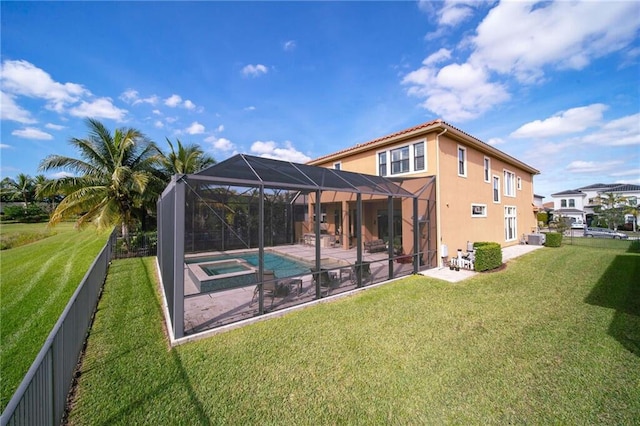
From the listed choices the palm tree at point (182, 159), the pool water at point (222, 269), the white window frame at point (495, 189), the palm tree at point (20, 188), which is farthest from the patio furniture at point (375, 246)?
the palm tree at point (20, 188)

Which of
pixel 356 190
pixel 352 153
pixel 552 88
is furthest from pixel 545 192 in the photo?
pixel 356 190

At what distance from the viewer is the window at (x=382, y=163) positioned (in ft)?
44.0

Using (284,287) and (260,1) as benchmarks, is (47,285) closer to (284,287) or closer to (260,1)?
(284,287)

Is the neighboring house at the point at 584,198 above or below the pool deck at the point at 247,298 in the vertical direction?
above

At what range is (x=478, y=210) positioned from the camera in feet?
46.6

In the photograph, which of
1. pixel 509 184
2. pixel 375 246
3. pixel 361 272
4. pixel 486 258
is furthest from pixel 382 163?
pixel 509 184

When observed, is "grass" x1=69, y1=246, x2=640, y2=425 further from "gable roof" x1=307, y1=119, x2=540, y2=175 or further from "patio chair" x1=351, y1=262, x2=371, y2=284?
"gable roof" x1=307, y1=119, x2=540, y2=175

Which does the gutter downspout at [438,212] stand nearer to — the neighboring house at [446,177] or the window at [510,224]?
the neighboring house at [446,177]

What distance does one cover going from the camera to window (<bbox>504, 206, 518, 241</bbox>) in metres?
17.3

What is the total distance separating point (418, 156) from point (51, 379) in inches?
498

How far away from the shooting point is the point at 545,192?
5794cm

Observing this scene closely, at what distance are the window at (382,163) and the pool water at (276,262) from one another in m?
8.31

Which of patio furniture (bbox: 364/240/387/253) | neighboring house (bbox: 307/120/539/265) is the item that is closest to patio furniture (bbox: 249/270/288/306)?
patio furniture (bbox: 364/240/387/253)

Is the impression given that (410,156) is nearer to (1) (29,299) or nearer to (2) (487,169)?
(2) (487,169)
